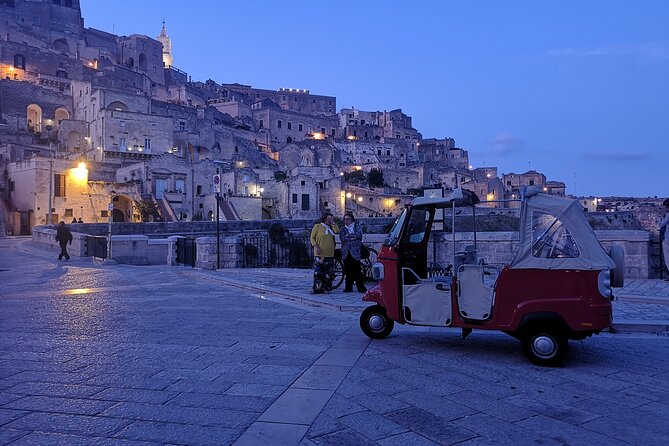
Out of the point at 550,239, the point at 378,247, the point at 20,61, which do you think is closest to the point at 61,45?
the point at 20,61

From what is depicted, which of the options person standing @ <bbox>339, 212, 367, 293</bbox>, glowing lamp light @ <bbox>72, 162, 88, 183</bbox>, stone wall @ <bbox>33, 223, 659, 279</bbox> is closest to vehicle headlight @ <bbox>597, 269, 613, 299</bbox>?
stone wall @ <bbox>33, 223, 659, 279</bbox>

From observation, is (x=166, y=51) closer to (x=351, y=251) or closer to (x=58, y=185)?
(x=58, y=185)

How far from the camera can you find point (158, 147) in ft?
198

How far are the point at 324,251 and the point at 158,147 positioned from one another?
181 feet

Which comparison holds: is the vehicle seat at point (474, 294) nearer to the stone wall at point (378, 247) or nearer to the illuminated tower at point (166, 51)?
the stone wall at point (378, 247)

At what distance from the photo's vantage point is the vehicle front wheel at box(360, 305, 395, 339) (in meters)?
7.01

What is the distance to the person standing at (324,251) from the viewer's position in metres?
10.9

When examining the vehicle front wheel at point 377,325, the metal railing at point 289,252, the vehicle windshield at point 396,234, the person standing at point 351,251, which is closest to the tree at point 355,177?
the metal railing at point 289,252

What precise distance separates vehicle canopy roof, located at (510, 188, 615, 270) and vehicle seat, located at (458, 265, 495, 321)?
0.48 meters

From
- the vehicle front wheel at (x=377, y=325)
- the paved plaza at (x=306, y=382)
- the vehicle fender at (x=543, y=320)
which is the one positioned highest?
the vehicle fender at (x=543, y=320)

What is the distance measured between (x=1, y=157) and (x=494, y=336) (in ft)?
172

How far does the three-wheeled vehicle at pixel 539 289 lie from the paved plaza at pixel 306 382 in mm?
444

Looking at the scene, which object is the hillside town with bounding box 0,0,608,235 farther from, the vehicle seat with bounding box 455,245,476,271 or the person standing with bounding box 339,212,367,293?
the vehicle seat with bounding box 455,245,476,271

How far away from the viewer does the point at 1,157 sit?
151ft
